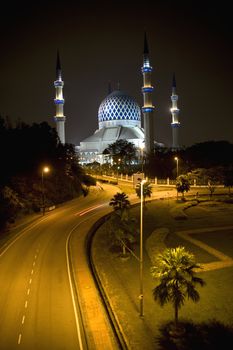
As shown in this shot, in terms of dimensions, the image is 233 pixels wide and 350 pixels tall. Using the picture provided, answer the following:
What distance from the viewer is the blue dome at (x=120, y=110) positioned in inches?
5325

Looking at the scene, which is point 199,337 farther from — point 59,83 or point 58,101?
point 59,83

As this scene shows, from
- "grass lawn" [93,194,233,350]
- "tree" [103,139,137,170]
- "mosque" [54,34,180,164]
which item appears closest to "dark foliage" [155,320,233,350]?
"grass lawn" [93,194,233,350]

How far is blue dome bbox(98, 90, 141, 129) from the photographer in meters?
135

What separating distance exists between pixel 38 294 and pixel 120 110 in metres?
118

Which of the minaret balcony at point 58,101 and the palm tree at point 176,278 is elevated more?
Result: the minaret balcony at point 58,101

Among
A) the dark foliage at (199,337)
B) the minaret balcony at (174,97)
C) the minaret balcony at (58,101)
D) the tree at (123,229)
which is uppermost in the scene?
the minaret balcony at (174,97)

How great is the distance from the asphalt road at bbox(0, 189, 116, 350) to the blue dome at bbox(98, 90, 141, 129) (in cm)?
10078

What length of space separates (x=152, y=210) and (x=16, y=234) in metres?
21.3

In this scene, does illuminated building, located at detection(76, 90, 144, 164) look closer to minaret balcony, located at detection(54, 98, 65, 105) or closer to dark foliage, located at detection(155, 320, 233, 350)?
minaret balcony, located at detection(54, 98, 65, 105)

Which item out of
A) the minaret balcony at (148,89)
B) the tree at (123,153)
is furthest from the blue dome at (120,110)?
the minaret balcony at (148,89)

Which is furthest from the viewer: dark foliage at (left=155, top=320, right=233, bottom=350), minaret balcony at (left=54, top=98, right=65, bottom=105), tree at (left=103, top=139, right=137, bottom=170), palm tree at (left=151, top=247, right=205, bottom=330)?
minaret balcony at (left=54, top=98, right=65, bottom=105)

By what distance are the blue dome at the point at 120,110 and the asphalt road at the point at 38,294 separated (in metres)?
101

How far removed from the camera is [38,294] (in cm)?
2175

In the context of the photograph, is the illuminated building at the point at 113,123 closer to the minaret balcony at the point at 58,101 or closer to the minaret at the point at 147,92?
the minaret balcony at the point at 58,101
